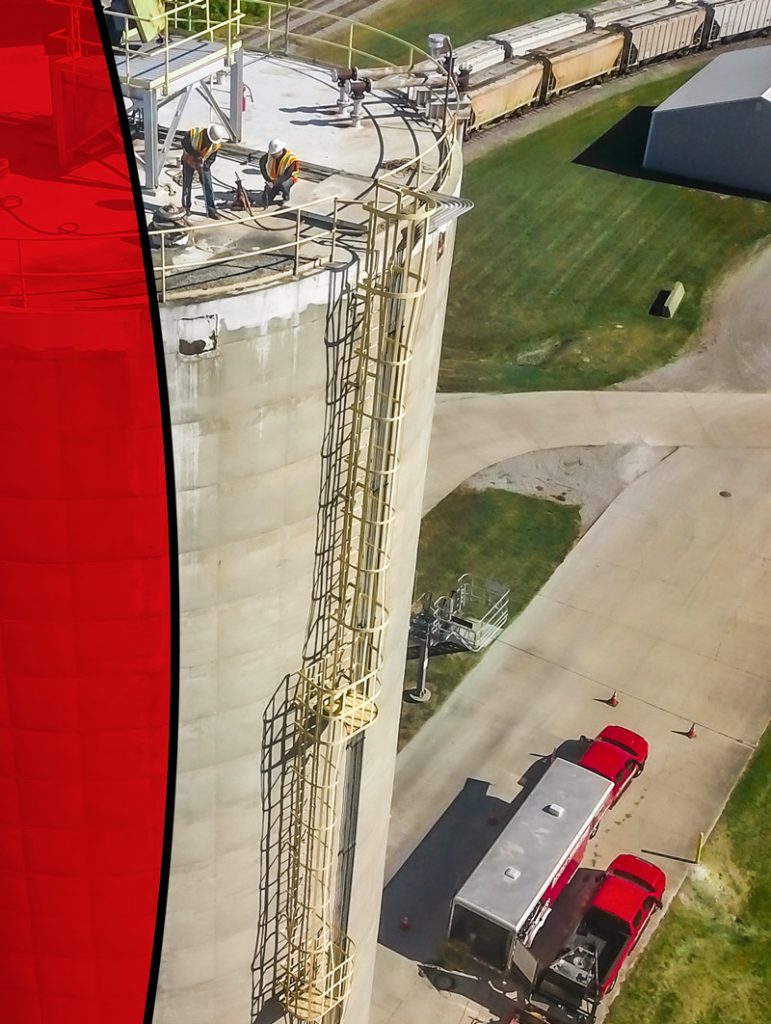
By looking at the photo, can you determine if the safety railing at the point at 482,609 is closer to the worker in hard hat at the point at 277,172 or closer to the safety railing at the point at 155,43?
the safety railing at the point at 155,43

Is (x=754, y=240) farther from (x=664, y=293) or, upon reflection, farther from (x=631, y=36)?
(x=631, y=36)

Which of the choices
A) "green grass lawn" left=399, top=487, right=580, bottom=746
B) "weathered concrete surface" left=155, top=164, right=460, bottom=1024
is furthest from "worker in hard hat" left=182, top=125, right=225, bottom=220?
"green grass lawn" left=399, top=487, right=580, bottom=746

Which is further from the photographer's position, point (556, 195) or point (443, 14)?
point (443, 14)

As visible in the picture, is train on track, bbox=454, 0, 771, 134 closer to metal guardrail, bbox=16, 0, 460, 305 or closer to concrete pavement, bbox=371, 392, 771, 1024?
concrete pavement, bbox=371, 392, 771, 1024

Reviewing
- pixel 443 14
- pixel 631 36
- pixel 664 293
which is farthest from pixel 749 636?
pixel 443 14

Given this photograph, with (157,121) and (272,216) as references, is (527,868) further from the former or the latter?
(157,121)

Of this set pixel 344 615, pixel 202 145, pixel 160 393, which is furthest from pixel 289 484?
pixel 160 393

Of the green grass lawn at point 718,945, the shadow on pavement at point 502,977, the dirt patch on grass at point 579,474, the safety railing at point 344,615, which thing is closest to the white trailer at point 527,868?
the shadow on pavement at point 502,977
